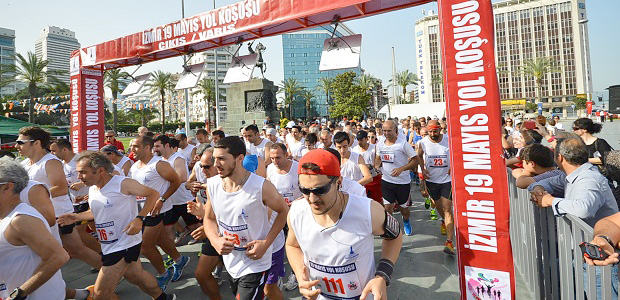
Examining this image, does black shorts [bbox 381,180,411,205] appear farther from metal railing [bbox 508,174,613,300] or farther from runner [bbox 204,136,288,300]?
runner [bbox 204,136,288,300]

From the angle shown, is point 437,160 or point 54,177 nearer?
point 54,177

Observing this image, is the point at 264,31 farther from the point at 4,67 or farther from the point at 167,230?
the point at 4,67

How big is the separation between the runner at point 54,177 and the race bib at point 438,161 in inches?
215

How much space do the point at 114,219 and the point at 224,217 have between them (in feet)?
4.56

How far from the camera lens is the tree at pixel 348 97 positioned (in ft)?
161

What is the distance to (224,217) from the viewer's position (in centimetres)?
309

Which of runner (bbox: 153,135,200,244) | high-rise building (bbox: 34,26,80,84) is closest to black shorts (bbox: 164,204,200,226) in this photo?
runner (bbox: 153,135,200,244)

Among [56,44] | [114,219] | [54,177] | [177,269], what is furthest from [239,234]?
[56,44]

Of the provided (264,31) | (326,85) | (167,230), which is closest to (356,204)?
(167,230)

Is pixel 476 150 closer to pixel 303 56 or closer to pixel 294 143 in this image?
pixel 294 143

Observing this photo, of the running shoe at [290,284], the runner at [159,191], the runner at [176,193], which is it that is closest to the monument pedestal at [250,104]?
the runner at [176,193]

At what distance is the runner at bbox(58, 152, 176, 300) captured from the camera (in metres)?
3.39

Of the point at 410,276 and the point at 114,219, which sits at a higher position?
the point at 114,219

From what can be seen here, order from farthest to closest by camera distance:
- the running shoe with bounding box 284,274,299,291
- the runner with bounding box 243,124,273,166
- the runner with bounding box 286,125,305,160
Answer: the runner with bounding box 286,125,305,160, the runner with bounding box 243,124,273,166, the running shoe with bounding box 284,274,299,291
